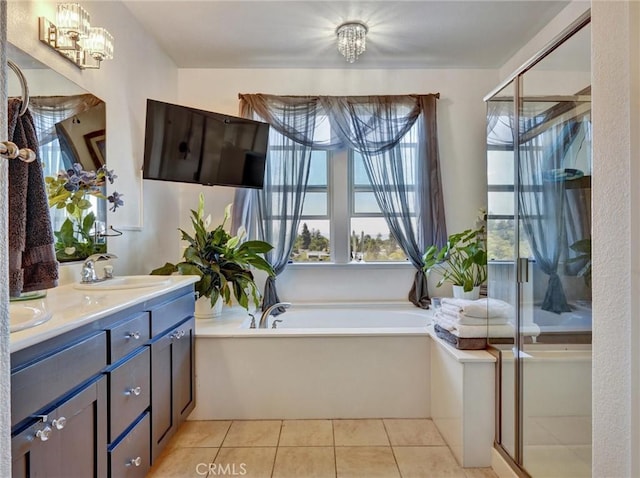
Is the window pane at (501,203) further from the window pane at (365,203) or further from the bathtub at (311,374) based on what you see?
the window pane at (365,203)

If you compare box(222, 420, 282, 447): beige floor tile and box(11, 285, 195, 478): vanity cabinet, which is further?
box(222, 420, 282, 447): beige floor tile

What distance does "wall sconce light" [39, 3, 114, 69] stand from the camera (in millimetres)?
1660

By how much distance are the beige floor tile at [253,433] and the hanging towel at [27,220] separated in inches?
55.5

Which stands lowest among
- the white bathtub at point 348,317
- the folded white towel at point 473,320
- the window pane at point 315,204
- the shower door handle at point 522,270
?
the white bathtub at point 348,317

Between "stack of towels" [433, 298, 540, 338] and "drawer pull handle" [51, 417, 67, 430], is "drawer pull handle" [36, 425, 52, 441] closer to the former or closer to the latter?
"drawer pull handle" [51, 417, 67, 430]

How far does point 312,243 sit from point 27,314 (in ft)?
7.57

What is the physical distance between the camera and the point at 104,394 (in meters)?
1.22

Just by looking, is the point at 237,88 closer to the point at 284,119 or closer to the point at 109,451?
the point at 284,119

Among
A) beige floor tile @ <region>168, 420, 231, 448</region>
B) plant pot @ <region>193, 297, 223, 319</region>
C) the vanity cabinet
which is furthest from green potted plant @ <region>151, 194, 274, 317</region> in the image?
beige floor tile @ <region>168, 420, 231, 448</region>

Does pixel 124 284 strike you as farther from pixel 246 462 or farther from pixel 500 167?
pixel 500 167

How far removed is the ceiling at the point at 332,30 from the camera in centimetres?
234

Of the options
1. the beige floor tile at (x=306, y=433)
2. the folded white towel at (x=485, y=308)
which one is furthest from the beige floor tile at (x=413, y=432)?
the folded white towel at (x=485, y=308)

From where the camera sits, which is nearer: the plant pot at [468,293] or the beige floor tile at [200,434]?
the beige floor tile at [200,434]

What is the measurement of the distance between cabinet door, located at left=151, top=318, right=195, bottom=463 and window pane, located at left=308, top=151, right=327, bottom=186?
166 centimetres
